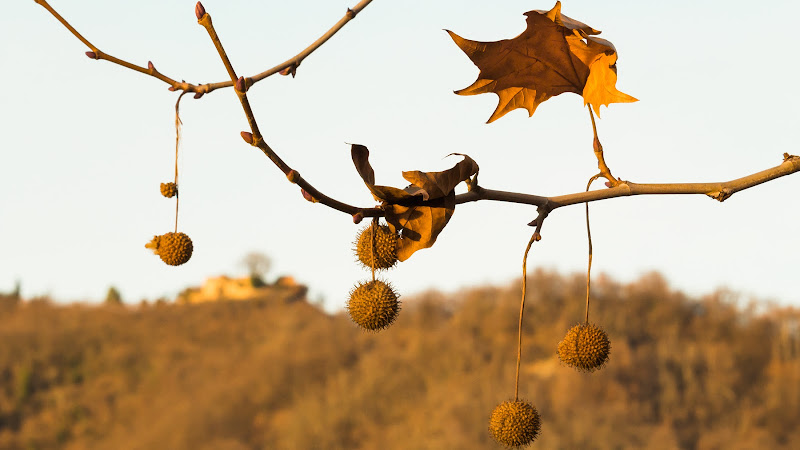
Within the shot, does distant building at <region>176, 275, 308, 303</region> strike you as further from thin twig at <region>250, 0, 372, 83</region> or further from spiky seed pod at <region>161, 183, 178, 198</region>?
thin twig at <region>250, 0, 372, 83</region>

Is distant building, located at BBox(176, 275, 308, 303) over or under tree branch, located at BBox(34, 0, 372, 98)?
under

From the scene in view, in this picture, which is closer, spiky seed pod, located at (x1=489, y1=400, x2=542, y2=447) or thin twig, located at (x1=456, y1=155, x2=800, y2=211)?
thin twig, located at (x1=456, y1=155, x2=800, y2=211)

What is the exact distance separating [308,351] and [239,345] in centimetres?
225

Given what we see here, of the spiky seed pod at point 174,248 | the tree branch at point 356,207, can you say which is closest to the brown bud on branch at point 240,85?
the tree branch at point 356,207

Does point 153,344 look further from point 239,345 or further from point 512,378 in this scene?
point 512,378

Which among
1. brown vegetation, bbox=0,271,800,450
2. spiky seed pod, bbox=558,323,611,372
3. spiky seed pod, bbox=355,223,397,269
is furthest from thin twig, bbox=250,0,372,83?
brown vegetation, bbox=0,271,800,450

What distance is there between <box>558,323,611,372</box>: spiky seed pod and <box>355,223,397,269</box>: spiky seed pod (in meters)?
0.52

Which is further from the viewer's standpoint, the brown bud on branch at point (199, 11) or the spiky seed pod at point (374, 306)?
the spiky seed pod at point (374, 306)

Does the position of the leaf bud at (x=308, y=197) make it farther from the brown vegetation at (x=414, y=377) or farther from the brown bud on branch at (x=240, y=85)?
the brown vegetation at (x=414, y=377)

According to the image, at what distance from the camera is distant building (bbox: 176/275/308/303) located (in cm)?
2359

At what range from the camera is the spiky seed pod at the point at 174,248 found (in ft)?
5.51

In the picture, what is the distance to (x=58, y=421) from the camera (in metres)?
18.4

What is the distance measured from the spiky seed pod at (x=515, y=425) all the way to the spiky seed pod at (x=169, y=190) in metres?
0.83

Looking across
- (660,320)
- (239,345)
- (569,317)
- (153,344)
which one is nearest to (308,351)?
(239,345)
